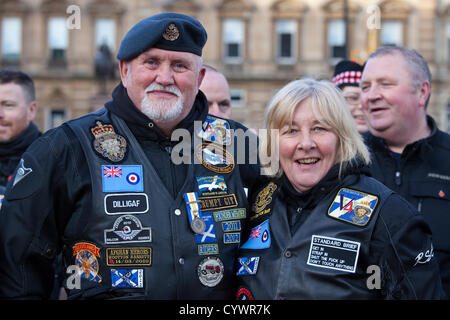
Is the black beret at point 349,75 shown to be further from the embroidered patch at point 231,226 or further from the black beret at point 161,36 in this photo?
the embroidered patch at point 231,226

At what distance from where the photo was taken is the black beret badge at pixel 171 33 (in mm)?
3045

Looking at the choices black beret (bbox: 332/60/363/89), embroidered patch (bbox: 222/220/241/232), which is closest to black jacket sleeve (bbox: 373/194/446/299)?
embroidered patch (bbox: 222/220/241/232)

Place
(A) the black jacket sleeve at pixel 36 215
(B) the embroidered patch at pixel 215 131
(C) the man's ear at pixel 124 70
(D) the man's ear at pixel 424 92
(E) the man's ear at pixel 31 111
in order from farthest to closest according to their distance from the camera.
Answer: (E) the man's ear at pixel 31 111 → (D) the man's ear at pixel 424 92 → (B) the embroidered patch at pixel 215 131 → (C) the man's ear at pixel 124 70 → (A) the black jacket sleeve at pixel 36 215

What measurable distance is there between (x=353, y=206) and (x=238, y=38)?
24.5 m

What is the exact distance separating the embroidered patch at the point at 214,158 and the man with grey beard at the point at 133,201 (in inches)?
0.5

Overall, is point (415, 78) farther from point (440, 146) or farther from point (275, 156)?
point (275, 156)

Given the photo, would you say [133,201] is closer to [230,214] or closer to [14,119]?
[230,214]

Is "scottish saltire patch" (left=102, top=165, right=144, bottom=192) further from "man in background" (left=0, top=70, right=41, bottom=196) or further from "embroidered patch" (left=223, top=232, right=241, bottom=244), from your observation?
"man in background" (left=0, top=70, right=41, bottom=196)

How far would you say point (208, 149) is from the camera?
3.27 metres

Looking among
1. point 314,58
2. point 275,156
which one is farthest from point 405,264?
point 314,58

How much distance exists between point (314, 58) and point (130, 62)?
78.9 feet

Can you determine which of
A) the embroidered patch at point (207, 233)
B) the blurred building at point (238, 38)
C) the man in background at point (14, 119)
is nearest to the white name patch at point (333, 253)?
the embroidered patch at point (207, 233)

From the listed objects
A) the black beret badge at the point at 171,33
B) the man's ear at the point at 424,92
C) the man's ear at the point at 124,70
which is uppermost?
the black beret badge at the point at 171,33

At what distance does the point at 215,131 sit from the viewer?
11.2 ft
